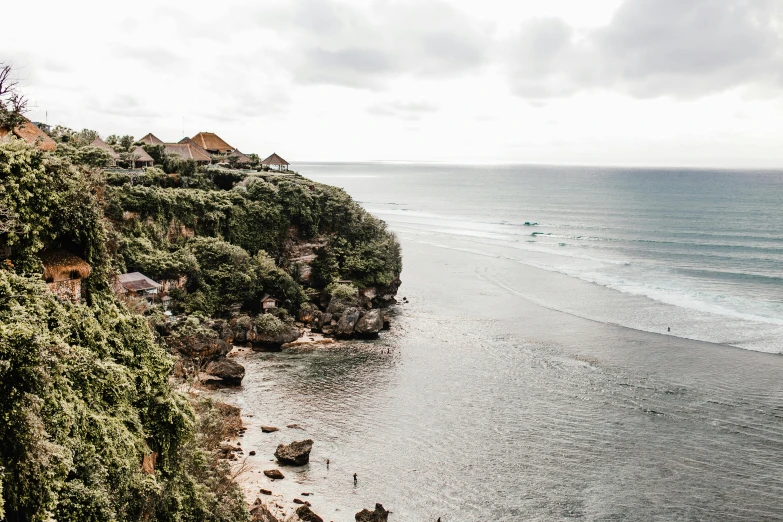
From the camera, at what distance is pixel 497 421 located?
1298 inches

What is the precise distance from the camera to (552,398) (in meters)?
36.1

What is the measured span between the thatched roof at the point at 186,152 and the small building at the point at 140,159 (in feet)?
9.65

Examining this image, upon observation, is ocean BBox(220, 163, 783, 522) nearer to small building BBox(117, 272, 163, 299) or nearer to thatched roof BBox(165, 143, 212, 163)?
small building BBox(117, 272, 163, 299)

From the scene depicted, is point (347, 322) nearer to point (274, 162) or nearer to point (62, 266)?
point (62, 266)

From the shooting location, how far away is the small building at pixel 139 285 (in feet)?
133

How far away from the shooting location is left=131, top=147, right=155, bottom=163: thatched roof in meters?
58.8

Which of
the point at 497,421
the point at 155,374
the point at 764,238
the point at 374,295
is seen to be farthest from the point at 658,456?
the point at 764,238

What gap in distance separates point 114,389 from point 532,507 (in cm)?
1843

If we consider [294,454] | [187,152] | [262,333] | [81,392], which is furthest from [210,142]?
[81,392]

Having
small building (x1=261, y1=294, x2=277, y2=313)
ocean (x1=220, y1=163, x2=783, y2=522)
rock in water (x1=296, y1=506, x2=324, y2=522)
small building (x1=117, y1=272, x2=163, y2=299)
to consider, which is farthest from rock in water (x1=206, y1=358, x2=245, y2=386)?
rock in water (x1=296, y1=506, x2=324, y2=522)

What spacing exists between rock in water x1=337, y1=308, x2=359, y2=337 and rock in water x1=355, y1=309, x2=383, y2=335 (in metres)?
0.50

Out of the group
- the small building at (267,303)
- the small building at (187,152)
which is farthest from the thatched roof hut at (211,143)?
the small building at (267,303)

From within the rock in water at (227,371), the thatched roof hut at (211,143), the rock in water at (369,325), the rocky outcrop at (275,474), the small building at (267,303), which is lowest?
the rocky outcrop at (275,474)

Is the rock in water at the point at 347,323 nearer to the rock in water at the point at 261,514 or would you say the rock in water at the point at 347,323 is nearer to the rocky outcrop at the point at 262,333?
the rocky outcrop at the point at 262,333
